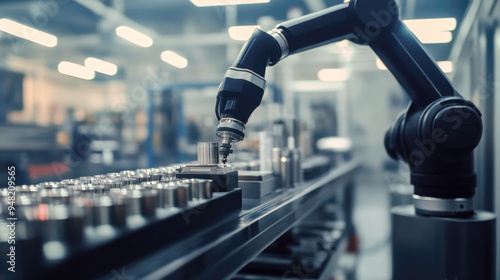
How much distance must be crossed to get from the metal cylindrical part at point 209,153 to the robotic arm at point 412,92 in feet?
0.07

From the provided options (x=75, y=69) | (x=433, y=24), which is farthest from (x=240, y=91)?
(x=75, y=69)

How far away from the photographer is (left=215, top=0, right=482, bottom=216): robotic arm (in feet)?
3.26

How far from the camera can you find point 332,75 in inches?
352

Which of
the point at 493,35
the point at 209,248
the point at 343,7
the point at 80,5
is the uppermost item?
the point at 80,5

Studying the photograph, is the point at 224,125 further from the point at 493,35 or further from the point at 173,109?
the point at 173,109

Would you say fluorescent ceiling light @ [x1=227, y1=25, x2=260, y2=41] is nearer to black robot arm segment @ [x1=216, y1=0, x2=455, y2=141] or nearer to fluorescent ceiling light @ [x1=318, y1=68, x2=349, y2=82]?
black robot arm segment @ [x1=216, y1=0, x2=455, y2=141]

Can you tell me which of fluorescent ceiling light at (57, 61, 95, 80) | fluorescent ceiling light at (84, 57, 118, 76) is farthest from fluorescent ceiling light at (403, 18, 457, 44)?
fluorescent ceiling light at (57, 61, 95, 80)

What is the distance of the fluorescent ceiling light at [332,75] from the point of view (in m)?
8.56

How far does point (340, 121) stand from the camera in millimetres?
8086

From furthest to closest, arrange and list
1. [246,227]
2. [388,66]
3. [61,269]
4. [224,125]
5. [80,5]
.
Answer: [80,5] → [388,66] → [224,125] → [246,227] → [61,269]

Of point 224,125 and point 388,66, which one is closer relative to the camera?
point 224,125

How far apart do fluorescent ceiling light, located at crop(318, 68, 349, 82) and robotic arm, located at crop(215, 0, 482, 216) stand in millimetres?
7386

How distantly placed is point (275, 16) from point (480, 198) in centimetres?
346

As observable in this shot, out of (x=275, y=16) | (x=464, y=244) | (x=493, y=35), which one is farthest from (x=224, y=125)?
(x=275, y=16)
